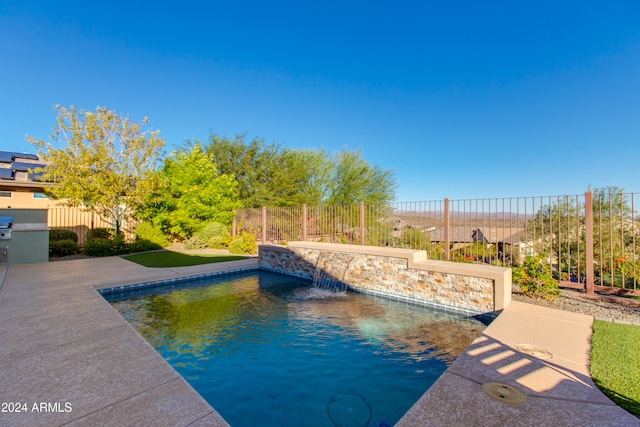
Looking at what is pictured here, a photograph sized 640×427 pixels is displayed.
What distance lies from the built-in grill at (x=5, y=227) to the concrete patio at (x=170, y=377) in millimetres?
6604

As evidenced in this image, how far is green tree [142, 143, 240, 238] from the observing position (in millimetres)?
14562

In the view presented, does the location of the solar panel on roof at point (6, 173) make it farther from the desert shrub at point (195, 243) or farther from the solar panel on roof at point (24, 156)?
the desert shrub at point (195, 243)

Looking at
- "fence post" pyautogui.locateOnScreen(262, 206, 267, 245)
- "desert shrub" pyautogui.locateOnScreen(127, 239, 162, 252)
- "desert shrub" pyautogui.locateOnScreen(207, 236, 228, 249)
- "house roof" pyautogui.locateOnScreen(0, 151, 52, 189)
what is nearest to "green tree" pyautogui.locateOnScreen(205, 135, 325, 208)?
"desert shrub" pyautogui.locateOnScreen(207, 236, 228, 249)

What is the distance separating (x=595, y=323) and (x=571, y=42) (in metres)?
9.01

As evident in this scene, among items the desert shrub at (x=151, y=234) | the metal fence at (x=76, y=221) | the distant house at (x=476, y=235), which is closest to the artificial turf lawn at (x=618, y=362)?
the distant house at (x=476, y=235)

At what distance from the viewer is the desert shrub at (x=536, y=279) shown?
5.49m

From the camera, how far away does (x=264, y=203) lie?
18.9 meters

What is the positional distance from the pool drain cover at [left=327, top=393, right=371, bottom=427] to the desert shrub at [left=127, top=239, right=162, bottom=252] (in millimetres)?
13270

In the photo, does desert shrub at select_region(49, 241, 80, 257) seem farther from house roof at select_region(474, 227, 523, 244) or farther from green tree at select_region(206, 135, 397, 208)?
house roof at select_region(474, 227, 523, 244)

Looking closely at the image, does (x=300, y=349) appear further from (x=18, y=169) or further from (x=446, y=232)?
(x=18, y=169)

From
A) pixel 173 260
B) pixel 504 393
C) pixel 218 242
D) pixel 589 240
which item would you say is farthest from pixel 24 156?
pixel 589 240

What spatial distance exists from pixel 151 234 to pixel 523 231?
15090 mm

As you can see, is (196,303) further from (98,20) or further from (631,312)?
(98,20)

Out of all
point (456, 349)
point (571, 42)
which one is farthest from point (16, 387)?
point (571, 42)
